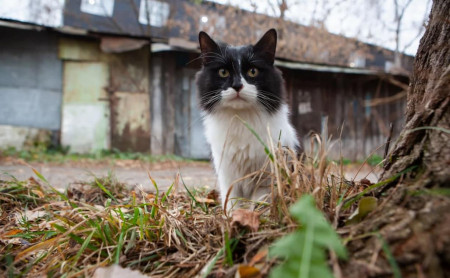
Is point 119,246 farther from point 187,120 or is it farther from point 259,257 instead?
point 187,120

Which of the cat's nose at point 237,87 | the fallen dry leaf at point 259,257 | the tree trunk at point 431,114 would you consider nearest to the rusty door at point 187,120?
the cat's nose at point 237,87

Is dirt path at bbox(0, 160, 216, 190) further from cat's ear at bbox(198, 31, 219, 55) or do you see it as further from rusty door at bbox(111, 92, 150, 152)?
rusty door at bbox(111, 92, 150, 152)

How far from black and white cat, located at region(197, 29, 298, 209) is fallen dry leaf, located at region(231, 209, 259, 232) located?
90 cm

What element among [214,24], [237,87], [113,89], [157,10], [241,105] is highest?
[157,10]

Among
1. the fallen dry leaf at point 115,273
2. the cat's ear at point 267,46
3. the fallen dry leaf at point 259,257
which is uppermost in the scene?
the cat's ear at point 267,46

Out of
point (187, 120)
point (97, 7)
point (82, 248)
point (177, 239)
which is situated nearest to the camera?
point (82, 248)

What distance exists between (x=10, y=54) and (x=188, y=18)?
947 cm

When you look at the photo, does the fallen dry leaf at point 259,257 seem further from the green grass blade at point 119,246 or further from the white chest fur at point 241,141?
the white chest fur at point 241,141

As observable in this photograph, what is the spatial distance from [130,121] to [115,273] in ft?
29.9

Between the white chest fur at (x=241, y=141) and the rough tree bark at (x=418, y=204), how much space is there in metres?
0.95

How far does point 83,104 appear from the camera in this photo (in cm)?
946

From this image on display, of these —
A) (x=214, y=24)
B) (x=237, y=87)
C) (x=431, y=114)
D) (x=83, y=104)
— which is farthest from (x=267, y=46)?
(x=214, y=24)

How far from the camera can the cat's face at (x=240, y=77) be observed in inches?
88.0

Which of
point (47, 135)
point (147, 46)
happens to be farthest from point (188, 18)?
point (47, 135)
